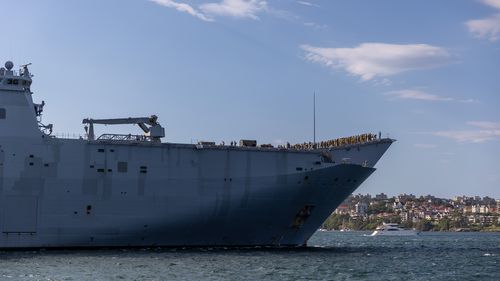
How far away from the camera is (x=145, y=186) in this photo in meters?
49.0

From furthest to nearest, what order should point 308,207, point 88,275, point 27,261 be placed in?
point 308,207 → point 27,261 → point 88,275

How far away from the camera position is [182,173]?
49.5 m

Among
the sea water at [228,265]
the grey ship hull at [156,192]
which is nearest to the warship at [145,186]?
the grey ship hull at [156,192]

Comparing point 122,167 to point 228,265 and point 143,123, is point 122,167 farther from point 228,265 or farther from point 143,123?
point 228,265

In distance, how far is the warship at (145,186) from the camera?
47562 mm

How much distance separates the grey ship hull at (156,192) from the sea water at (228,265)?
1137 mm

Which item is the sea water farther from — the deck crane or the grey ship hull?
the deck crane

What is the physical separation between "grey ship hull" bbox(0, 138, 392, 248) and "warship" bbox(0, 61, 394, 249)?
2.5 inches

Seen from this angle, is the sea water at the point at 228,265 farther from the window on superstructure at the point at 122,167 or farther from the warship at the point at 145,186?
the window on superstructure at the point at 122,167

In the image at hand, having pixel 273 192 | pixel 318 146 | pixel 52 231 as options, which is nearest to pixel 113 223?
pixel 52 231

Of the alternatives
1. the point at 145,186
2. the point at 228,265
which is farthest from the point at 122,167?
the point at 228,265

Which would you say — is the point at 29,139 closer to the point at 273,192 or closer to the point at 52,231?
the point at 52,231

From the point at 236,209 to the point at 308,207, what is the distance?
5.32 metres

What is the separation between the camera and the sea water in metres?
36.8
